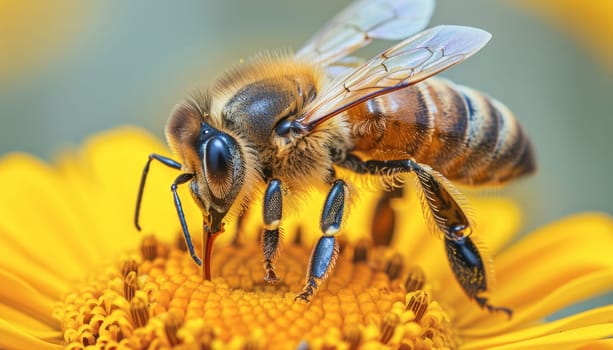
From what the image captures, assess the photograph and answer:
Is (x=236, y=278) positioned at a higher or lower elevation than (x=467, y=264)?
higher

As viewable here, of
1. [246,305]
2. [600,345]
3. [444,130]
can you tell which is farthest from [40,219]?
[600,345]

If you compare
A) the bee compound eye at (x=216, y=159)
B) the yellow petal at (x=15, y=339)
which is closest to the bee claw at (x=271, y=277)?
the bee compound eye at (x=216, y=159)

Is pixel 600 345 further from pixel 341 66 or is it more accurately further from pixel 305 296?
pixel 341 66

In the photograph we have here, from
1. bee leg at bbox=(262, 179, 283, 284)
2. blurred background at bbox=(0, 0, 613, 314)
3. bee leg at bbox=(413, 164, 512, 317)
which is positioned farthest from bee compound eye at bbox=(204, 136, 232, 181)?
blurred background at bbox=(0, 0, 613, 314)

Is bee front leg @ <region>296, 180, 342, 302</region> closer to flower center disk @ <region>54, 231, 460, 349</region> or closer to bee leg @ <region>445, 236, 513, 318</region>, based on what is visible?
flower center disk @ <region>54, 231, 460, 349</region>

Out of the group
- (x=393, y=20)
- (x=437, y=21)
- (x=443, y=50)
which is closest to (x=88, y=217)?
(x=393, y=20)
